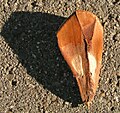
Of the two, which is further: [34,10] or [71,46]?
[34,10]

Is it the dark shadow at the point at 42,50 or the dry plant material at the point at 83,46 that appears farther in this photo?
the dark shadow at the point at 42,50

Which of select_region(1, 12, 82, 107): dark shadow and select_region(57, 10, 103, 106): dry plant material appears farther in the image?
select_region(1, 12, 82, 107): dark shadow

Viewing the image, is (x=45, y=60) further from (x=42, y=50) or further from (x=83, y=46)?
(x=83, y=46)

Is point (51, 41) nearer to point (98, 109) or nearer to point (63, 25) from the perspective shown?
point (63, 25)

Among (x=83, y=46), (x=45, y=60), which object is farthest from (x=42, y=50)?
(x=83, y=46)

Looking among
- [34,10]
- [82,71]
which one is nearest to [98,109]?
[82,71]
